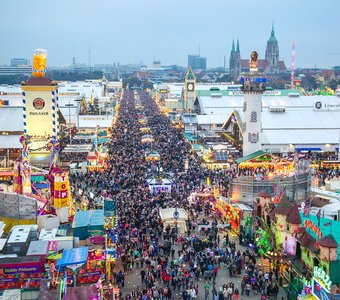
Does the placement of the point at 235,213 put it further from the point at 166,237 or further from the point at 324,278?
the point at 324,278

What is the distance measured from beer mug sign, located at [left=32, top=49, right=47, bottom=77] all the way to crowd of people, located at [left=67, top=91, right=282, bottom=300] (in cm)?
886

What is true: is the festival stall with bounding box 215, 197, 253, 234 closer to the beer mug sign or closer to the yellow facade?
the yellow facade

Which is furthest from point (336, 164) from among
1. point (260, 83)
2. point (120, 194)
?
point (120, 194)

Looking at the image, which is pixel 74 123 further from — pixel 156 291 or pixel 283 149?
pixel 156 291

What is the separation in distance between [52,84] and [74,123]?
1991 centimetres

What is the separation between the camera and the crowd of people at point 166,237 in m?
19.0

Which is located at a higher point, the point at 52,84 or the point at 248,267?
the point at 52,84

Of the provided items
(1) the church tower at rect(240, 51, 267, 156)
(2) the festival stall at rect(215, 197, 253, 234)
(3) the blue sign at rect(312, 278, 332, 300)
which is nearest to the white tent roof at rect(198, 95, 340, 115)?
(1) the church tower at rect(240, 51, 267, 156)

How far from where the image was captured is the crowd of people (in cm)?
1903

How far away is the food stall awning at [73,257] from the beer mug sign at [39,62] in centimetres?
2502

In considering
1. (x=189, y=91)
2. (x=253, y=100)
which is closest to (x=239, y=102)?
(x=189, y=91)

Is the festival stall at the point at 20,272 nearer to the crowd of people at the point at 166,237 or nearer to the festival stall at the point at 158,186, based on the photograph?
the crowd of people at the point at 166,237

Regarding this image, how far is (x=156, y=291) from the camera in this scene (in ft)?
59.1

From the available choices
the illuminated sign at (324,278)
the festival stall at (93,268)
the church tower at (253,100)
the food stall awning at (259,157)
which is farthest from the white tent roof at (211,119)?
the illuminated sign at (324,278)
